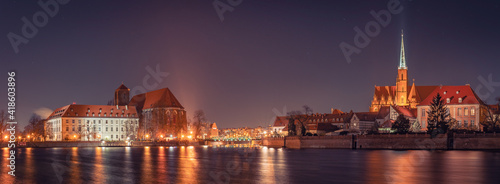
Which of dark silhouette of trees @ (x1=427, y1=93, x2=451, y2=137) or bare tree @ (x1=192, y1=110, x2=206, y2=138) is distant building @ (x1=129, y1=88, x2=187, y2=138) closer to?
bare tree @ (x1=192, y1=110, x2=206, y2=138)

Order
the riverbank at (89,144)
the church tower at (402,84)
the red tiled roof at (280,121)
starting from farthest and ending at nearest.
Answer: the red tiled roof at (280,121), the church tower at (402,84), the riverbank at (89,144)

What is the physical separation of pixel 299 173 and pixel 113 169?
54.7 feet

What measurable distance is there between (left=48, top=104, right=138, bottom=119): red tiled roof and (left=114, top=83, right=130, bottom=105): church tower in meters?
8.93

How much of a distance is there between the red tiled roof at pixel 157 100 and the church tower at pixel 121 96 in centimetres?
216

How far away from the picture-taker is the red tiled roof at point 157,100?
150000mm

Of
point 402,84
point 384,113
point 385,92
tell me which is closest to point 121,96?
point 385,92

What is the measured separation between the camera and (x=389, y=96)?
516 feet

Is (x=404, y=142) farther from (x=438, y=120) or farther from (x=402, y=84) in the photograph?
(x=402, y=84)

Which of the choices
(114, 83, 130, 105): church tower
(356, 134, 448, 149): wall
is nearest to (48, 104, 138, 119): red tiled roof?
(114, 83, 130, 105): church tower

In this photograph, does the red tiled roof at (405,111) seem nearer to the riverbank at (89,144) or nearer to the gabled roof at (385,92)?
the gabled roof at (385,92)

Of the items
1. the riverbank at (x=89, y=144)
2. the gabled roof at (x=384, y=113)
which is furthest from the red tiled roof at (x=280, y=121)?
the gabled roof at (x=384, y=113)

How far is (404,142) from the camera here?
77.3 meters

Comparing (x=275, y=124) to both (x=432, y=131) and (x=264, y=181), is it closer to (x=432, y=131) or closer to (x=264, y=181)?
(x=432, y=131)

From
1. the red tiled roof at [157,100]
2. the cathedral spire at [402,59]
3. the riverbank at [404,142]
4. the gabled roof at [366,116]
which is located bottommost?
the riverbank at [404,142]
